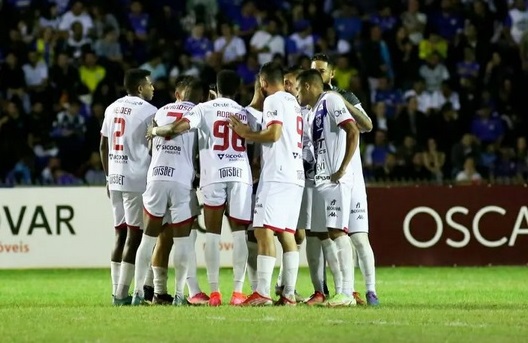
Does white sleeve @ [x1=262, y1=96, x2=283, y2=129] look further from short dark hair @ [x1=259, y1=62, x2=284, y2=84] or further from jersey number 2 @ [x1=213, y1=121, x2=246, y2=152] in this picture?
jersey number 2 @ [x1=213, y1=121, x2=246, y2=152]

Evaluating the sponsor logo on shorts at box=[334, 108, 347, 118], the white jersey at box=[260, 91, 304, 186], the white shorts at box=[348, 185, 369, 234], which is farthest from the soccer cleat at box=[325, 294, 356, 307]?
the sponsor logo on shorts at box=[334, 108, 347, 118]

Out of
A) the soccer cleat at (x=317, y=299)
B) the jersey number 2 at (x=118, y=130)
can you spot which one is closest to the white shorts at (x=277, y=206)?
the soccer cleat at (x=317, y=299)

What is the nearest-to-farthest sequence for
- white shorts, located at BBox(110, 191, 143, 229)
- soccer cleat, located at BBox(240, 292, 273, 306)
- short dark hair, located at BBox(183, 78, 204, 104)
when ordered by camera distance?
1. soccer cleat, located at BBox(240, 292, 273, 306)
2. short dark hair, located at BBox(183, 78, 204, 104)
3. white shorts, located at BBox(110, 191, 143, 229)

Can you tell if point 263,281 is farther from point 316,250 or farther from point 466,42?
point 466,42

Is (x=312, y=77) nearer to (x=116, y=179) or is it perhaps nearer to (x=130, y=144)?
(x=130, y=144)

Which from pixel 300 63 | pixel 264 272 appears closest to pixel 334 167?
pixel 264 272

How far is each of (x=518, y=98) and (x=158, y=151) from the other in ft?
40.2

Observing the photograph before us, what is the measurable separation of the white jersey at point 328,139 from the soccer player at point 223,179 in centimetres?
77

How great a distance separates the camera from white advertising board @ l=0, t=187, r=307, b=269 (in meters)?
20.3

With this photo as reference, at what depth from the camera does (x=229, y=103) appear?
13180mm

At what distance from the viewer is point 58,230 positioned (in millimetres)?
20375

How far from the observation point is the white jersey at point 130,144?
539 inches

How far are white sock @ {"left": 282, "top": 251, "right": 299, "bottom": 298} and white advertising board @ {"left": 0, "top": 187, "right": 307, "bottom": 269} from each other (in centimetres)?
720

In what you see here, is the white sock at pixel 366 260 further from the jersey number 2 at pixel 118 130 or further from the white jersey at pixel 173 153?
the jersey number 2 at pixel 118 130
